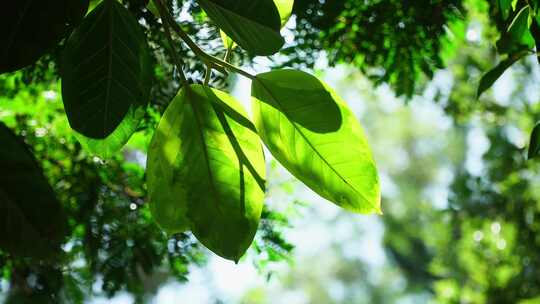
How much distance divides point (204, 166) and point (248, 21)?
12cm

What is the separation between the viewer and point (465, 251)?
339 cm

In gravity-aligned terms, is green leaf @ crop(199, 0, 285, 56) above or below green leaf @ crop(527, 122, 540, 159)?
above

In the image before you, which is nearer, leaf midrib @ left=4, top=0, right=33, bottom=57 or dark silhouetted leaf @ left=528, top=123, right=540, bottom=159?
leaf midrib @ left=4, top=0, right=33, bottom=57

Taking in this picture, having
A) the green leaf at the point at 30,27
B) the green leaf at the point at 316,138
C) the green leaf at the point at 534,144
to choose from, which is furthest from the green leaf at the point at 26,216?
the green leaf at the point at 534,144

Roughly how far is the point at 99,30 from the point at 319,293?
1374 cm

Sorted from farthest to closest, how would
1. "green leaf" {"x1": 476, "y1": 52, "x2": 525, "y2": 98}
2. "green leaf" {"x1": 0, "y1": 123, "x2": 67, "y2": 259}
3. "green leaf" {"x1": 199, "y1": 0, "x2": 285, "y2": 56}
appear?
"green leaf" {"x1": 476, "y1": 52, "x2": 525, "y2": 98}
"green leaf" {"x1": 199, "y1": 0, "x2": 285, "y2": 56}
"green leaf" {"x1": 0, "y1": 123, "x2": 67, "y2": 259}

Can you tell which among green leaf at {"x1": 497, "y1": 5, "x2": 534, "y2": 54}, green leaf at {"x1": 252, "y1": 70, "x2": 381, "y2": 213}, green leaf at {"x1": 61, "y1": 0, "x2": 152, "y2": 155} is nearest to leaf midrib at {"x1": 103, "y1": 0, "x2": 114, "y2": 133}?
green leaf at {"x1": 61, "y1": 0, "x2": 152, "y2": 155}

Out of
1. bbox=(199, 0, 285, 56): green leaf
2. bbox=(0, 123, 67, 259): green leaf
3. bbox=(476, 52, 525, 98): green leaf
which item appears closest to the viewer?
bbox=(0, 123, 67, 259): green leaf

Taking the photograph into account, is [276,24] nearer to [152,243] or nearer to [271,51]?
[271,51]

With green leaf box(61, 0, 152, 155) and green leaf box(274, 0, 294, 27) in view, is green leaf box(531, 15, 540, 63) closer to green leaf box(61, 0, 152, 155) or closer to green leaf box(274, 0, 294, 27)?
green leaf box(274, 0, 294, 27)

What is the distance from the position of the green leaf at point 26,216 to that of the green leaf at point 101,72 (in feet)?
0.36

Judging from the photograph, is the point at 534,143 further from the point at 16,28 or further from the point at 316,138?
the point at 16,28

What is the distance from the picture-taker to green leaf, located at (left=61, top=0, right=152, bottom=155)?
1.51 ft

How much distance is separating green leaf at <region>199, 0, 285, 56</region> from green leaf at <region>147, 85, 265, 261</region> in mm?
60
